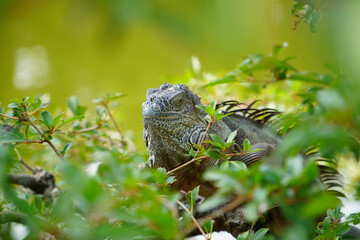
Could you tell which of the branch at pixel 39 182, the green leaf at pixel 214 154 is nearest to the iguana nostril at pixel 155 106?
the green leaf at pixel 214 154

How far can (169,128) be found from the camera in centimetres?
100

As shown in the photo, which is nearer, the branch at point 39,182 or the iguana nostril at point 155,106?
the iguana nostril at point 155,106

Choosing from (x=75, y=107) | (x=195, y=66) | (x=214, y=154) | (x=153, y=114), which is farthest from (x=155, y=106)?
(x=195, y=66)

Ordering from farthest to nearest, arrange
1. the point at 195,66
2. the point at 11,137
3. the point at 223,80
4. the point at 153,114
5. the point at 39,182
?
the point at 195,66, the point at 39,182, the point at 223,80, the point at 153,114, the point at 11,137

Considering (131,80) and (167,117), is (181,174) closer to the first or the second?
(167,117)

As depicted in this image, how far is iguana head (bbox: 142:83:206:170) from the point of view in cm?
98

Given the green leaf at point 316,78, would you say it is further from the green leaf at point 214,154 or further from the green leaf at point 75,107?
the green leaf at point 75,107

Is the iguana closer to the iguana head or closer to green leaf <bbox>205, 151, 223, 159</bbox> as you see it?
the iguana head

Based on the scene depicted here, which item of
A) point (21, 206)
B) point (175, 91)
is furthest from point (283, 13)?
point (21, 206)

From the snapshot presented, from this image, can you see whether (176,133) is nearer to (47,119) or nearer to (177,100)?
(177,100)

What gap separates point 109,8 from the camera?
0.33m

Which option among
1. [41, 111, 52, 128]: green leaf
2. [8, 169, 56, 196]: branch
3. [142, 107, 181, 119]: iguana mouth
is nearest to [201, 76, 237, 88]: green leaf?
[142, 107, 181, 119]: iguana mouth

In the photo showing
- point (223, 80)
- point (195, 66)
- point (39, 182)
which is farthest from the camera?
point (195, 66)

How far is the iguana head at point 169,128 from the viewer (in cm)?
98
